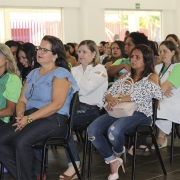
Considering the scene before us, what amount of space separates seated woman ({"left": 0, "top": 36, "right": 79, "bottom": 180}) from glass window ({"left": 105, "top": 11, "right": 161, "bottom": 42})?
11146 mm

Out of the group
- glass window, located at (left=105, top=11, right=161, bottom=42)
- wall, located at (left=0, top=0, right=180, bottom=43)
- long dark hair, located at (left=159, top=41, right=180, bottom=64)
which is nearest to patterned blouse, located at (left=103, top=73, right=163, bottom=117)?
long dark hair, located at (left=159, top=41, right=180, bottom=64)

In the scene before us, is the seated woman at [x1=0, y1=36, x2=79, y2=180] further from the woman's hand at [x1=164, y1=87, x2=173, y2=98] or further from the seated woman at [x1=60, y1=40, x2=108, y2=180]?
the woman's hand at [x1=164, y1=87, x2=173, y2=98]

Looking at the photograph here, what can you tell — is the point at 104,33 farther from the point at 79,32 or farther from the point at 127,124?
the point at 127,124

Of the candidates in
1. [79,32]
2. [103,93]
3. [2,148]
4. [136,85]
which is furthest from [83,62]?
[79,32]

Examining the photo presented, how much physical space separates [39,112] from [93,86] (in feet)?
3.73

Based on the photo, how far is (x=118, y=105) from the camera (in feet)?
14.9

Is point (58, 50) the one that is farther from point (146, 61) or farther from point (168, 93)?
point (168, 93)

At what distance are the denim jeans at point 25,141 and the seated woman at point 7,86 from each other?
348 millimetres

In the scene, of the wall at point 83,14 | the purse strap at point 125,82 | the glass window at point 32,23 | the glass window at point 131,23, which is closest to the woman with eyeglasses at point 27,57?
the purse strap at point 125,82

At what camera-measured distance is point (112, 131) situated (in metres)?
4.41

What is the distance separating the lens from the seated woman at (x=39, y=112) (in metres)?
3.93

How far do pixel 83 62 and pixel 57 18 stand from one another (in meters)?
9.44

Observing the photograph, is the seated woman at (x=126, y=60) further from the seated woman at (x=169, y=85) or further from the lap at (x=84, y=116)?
the lap at (x=84, y=116)

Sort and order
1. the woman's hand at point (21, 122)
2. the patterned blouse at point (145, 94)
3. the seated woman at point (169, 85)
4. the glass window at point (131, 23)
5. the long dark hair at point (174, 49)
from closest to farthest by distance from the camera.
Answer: the woman's hand at point (21, 122) → the patterned blouse at point (145, 94) → the seated woman at point (169, 85) → the long dark hair at point (174, 49) → the glass window at point (131, 23)
